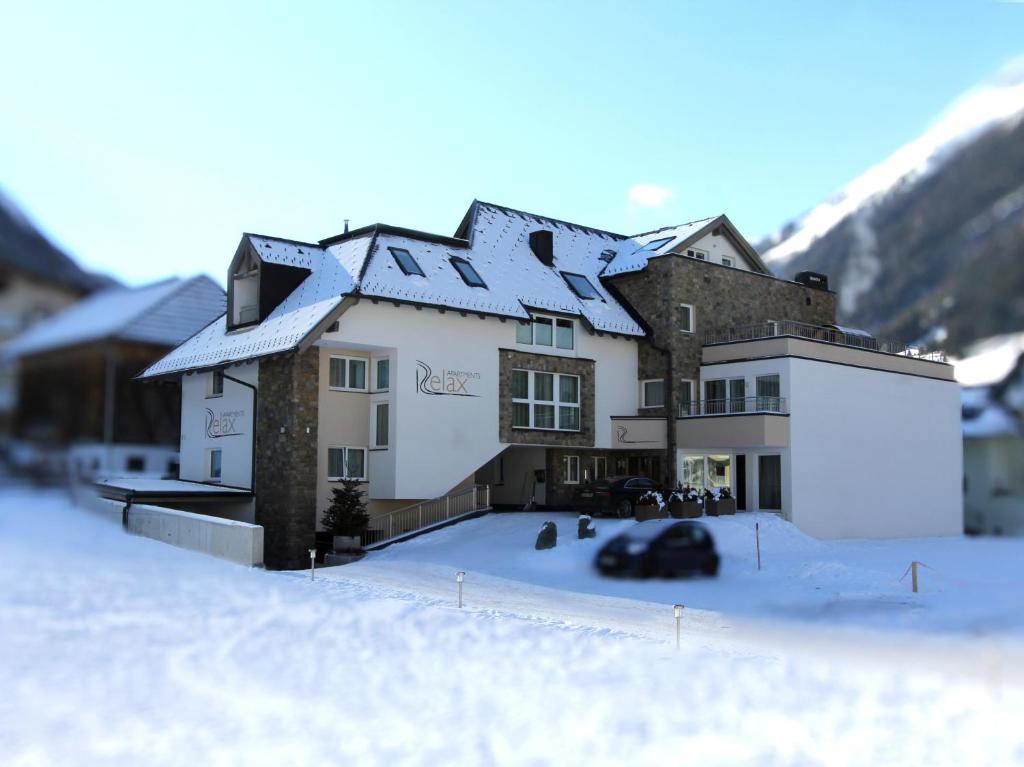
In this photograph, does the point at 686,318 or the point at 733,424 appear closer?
the point at 733,424

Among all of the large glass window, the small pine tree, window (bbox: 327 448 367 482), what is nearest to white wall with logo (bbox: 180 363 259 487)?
window (bbox: 327 448 367 482)

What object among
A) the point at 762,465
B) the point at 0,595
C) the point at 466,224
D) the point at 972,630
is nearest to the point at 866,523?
the point at 762,465

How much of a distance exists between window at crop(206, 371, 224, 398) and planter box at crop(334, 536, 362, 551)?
738cm

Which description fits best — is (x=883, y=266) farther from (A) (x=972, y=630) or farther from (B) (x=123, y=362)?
(A) (x=972, y=630)

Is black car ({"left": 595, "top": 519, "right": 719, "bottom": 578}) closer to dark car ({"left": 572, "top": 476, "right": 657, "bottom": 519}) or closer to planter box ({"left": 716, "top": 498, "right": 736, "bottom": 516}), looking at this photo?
dark car ({"left": 572, "top": 476, "right": 657, "bottom": 519})

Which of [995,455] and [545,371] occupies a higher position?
[545,371]

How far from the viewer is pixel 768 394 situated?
32938mm

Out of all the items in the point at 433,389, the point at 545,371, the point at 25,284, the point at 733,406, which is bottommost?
the point at 25,284

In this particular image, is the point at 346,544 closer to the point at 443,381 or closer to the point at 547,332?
the point at 443,381

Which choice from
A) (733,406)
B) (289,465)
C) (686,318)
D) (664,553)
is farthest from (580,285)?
(664,553)

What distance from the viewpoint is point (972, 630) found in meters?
9.84

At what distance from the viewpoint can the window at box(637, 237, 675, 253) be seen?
37250 mm

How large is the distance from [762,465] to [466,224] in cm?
1370

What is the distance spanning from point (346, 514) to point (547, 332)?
9766 millimetres
